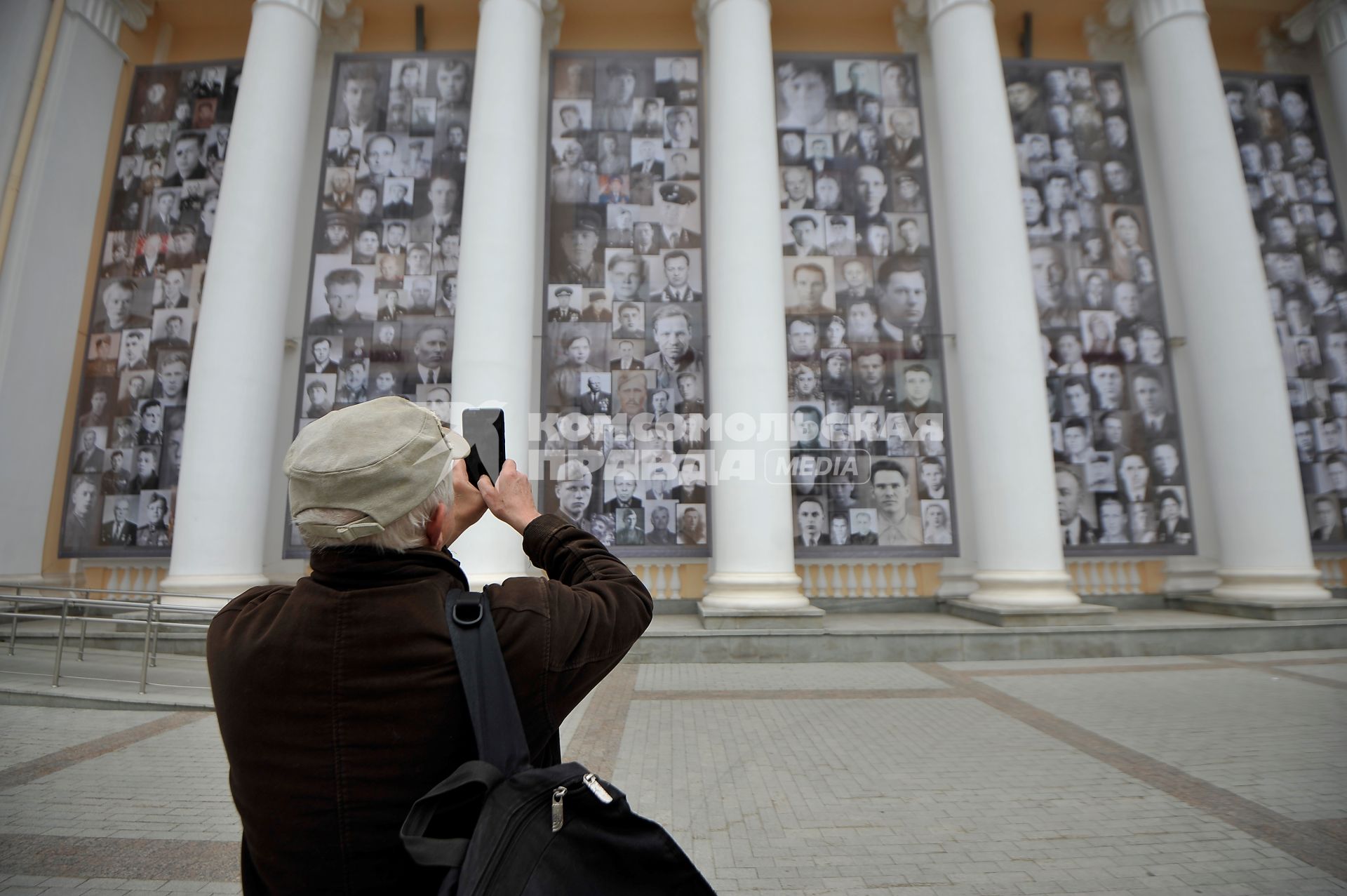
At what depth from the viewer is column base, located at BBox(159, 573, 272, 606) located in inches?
334

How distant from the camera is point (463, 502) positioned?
1435 mm

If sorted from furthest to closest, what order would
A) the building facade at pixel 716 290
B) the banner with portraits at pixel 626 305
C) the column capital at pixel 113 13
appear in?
1. the column capital at pixel 113 13
2. the banner with portraits at pixel 626 305
3. the building facade at pixel 716 290

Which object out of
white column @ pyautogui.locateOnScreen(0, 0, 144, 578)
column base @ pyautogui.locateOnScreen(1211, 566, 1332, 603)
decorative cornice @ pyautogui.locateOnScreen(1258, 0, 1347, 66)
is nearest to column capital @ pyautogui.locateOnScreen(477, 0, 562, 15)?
white column @ pyautogui.locateOnScreen(0, 0, 144, 578)

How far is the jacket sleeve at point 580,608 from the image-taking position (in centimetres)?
118

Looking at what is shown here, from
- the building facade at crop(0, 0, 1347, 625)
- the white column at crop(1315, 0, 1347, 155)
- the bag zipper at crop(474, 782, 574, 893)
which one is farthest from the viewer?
the white column at crop(1315, 0, 1347, 155)

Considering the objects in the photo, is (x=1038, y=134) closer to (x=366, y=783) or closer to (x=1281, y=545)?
(x=1281, y=545)

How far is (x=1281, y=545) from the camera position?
954 cm

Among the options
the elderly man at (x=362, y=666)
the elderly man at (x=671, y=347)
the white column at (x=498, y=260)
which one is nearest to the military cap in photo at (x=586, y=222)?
the white column at (x=498, y=260)

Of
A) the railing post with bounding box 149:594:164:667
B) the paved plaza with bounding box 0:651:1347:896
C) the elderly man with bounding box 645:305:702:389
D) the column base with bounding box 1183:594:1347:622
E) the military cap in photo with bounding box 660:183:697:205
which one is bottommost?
the paved plaza with bounding box 0:651:1347:896

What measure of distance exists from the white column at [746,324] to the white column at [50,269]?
1068 centimetres

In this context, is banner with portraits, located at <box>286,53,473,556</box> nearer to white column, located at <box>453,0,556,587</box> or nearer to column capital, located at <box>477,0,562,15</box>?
column capital, located at <box>477,0,562,15</box>

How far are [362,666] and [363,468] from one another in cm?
33

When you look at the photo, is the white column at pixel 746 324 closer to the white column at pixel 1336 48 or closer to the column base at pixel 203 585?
the column base at pixel 203 585

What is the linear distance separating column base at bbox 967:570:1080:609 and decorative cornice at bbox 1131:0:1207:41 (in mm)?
9698
